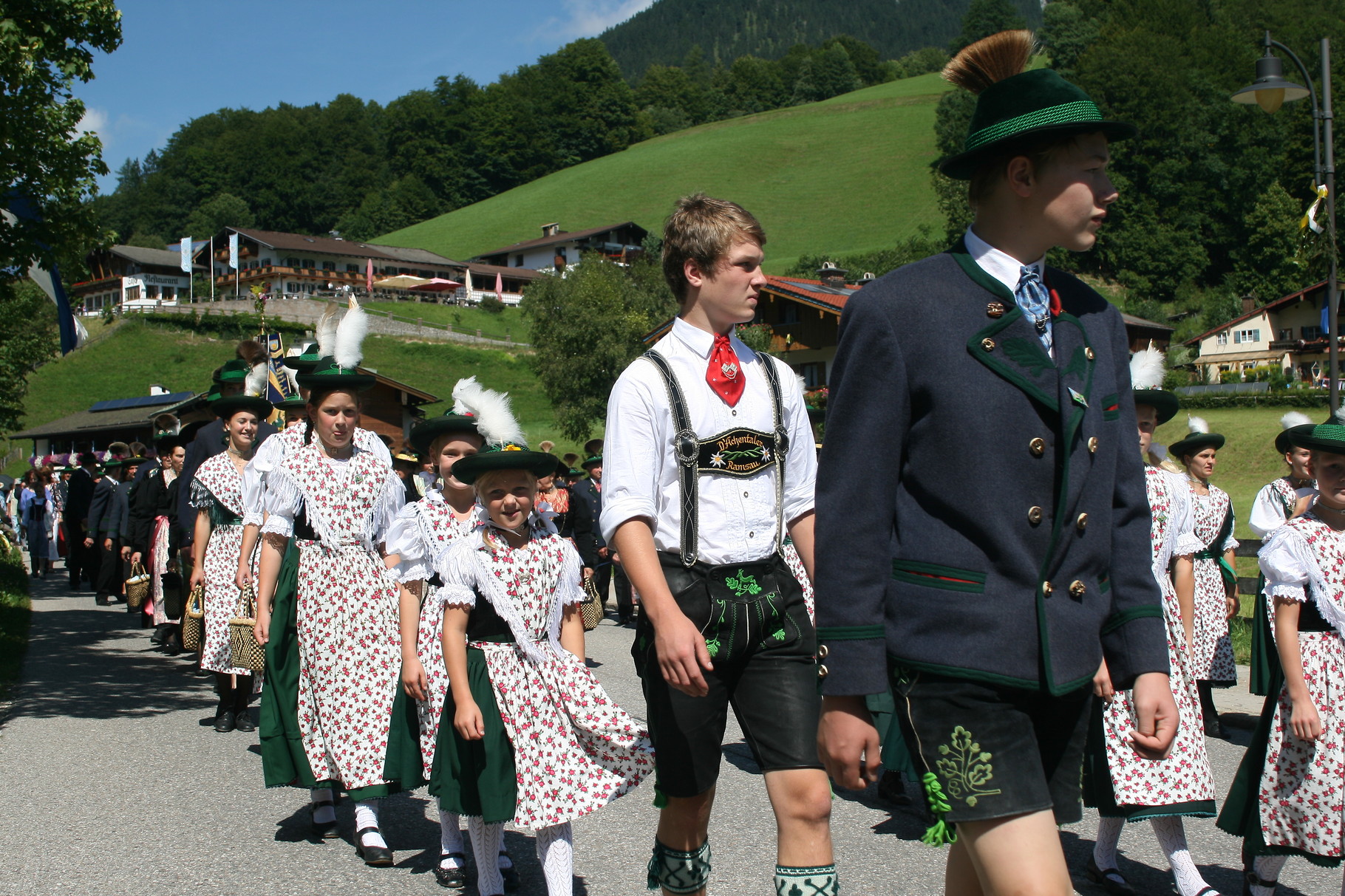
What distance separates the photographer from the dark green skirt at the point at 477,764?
4.55 m

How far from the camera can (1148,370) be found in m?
5.51

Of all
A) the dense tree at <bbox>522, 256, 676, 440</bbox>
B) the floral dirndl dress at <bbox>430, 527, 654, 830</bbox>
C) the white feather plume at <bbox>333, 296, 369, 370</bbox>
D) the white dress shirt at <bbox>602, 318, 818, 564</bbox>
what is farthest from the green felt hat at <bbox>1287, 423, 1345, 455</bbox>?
the dense tree at <bbox>522, 256, 676, 440</bbox>

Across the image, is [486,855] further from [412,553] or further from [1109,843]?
[1109,843]

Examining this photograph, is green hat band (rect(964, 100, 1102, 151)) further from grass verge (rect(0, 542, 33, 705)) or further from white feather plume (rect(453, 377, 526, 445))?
grass verge (rect(0, 542, 33, 705))

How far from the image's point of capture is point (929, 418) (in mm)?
2404

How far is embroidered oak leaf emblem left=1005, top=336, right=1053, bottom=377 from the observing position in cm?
243

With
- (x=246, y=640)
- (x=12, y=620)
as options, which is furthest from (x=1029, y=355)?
(x=12, y=620)

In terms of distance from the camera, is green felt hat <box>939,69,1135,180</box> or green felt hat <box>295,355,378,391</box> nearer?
green felt hat <box>939,69,1135,180</box>

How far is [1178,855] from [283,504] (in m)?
4.23

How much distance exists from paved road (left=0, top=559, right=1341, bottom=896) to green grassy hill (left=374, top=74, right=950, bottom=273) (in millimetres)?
77299

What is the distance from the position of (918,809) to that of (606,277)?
4835 cm

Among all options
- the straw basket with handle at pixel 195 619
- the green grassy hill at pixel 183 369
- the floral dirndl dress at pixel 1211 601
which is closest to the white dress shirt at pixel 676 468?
the floral dirndl dress at pixel 1211 601

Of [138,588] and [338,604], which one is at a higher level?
[338,604]

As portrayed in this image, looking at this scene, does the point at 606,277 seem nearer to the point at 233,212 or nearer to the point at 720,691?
the point at 720,691
